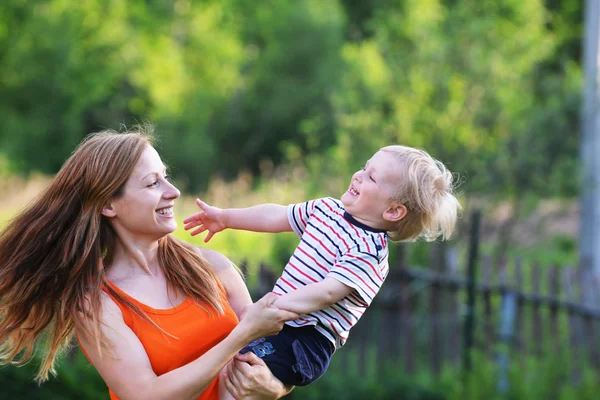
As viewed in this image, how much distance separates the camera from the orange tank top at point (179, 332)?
7.23 ft

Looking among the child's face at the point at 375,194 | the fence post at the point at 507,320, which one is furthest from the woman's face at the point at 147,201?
the fence post at the point at 507,320

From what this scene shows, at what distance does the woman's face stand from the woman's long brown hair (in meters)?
0.03

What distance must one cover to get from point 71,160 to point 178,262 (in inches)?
17.7

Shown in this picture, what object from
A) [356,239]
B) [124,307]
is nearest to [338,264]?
[356,239]

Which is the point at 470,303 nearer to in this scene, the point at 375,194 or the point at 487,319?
the point at 487,319

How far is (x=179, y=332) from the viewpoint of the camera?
2.26 metres

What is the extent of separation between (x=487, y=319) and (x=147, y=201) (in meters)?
5.04

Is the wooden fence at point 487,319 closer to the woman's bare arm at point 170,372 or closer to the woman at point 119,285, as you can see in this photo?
the woman at point 119,285

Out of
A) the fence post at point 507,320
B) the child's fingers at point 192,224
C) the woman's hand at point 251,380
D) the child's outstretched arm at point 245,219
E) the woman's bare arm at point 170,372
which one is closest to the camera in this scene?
the woman's bare arm at point 170,372

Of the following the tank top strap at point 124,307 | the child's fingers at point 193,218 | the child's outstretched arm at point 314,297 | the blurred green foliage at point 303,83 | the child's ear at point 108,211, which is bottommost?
the tank top strap at point 124,307

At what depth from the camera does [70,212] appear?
2.29 metres

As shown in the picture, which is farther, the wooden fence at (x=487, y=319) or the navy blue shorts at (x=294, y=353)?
the wooden fence at (x=487, y=319)

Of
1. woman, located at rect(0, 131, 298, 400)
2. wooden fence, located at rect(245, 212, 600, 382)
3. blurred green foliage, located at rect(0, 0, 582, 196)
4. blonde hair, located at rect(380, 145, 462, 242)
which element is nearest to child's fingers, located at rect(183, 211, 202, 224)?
woman, located at rect(0, 131, 298, 400)

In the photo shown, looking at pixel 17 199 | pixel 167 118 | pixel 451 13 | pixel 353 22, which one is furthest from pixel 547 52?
pixel 353 22
